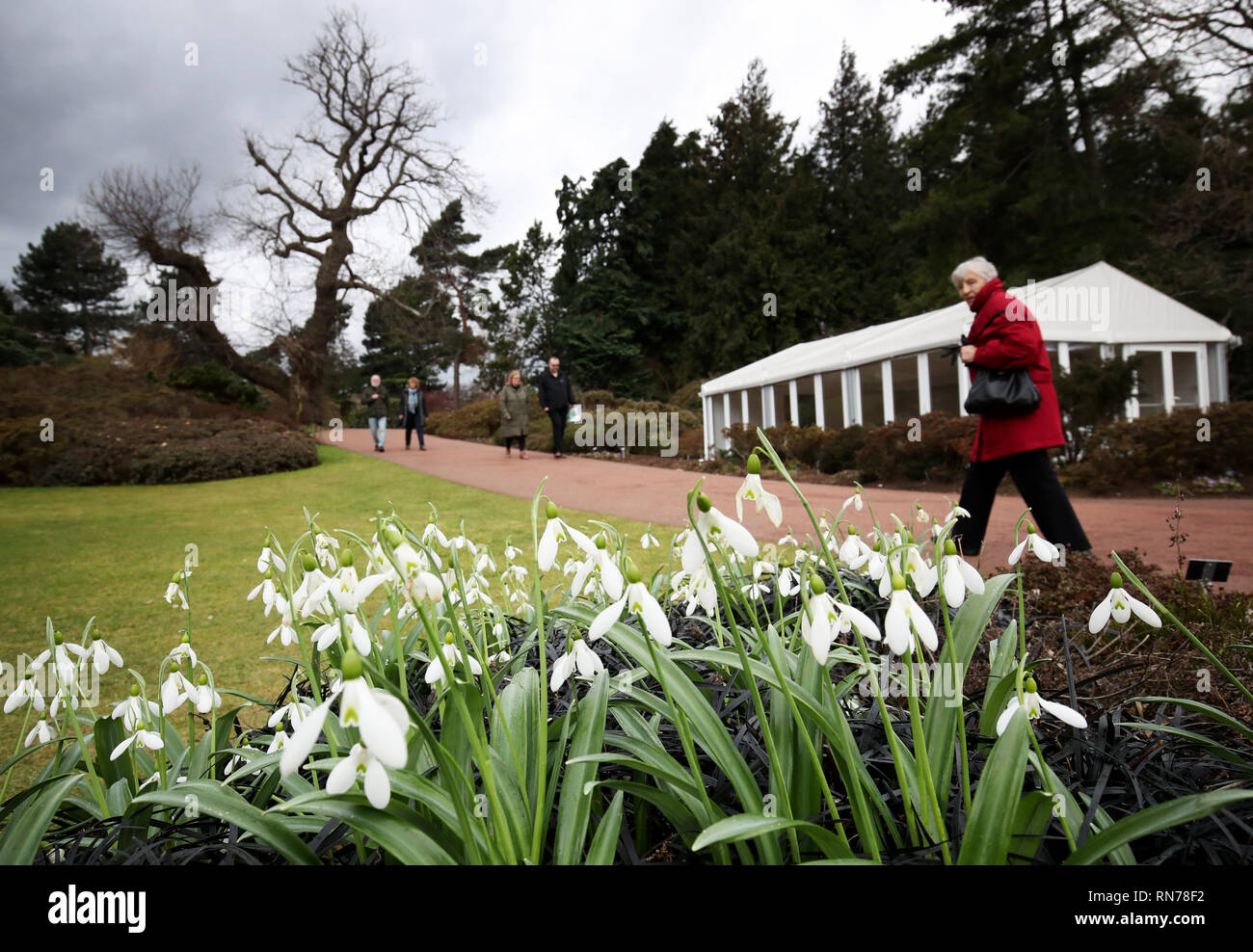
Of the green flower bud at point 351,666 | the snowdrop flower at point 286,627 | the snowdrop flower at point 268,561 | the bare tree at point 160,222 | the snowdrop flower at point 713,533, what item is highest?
the bare tree at point 160,222

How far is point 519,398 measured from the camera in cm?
1088

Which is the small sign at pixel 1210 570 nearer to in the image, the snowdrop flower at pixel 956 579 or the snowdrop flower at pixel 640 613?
the snowdrop flower at pixel 956 579

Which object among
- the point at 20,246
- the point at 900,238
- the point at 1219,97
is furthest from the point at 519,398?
the point at 20,246

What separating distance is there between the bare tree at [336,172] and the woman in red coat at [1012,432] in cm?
1097

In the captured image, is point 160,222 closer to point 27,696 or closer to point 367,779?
point 27,696

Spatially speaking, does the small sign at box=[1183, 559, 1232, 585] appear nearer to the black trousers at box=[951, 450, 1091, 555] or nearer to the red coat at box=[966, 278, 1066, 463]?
the black trousers at box=[951, 450, 1091, 555]

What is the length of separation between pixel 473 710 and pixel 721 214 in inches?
559

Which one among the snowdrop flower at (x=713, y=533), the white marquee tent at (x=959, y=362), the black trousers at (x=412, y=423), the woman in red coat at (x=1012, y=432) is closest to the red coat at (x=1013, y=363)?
the woman in red coat at (x=1012, y=432)

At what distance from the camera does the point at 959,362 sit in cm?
1182

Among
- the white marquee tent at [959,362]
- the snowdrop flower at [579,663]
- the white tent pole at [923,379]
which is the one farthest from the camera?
the white marquee tent at [959,362]

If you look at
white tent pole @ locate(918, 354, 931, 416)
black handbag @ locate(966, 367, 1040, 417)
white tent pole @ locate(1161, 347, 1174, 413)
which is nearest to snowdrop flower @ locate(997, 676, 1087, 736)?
black handbag @ locate(966, 367, 1040, 417)

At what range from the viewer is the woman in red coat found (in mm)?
3307
